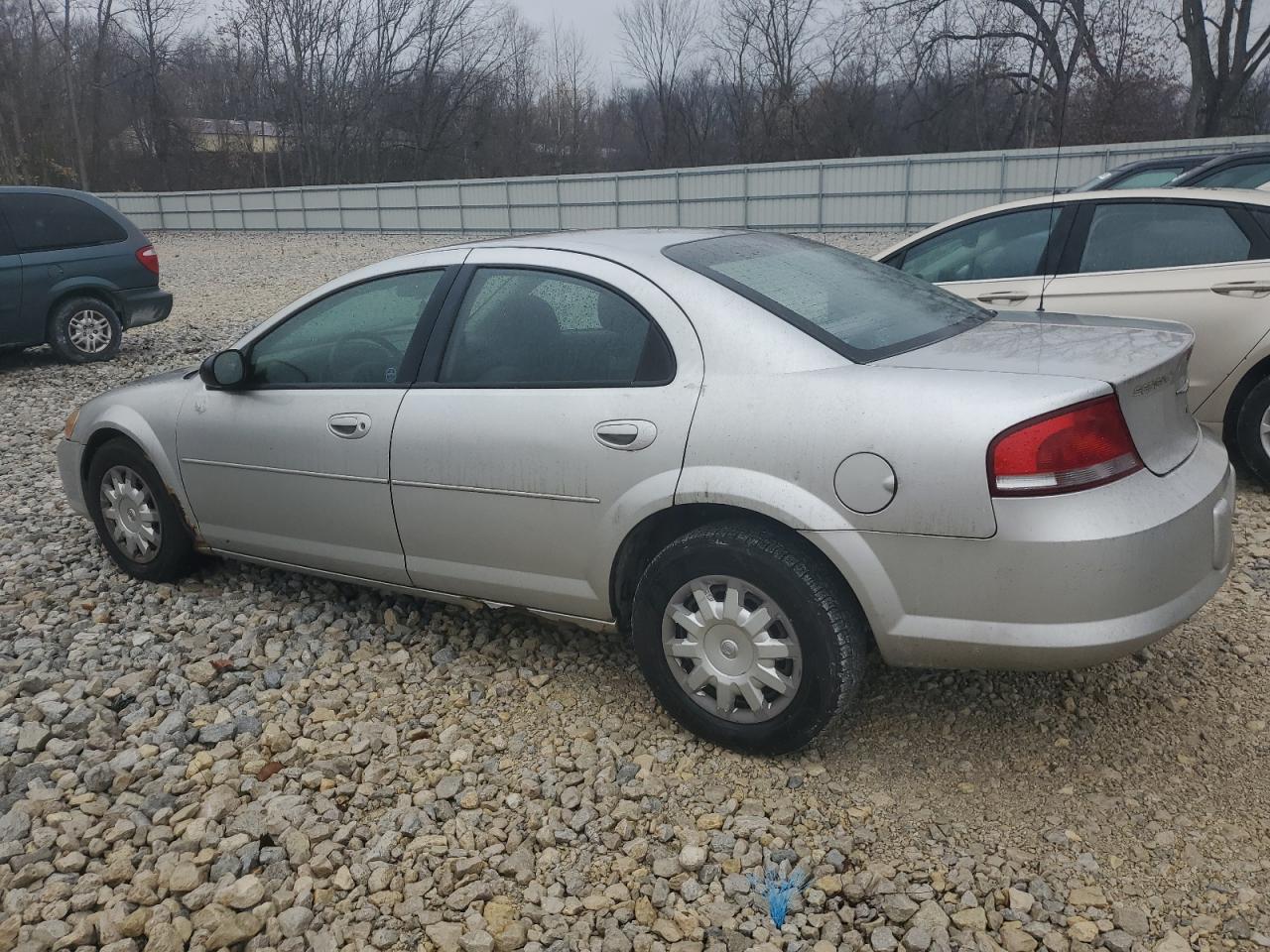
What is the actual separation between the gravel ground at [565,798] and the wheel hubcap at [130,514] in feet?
1.42

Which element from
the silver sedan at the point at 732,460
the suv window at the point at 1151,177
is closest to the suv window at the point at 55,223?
the silver sedan at the point at 732,460

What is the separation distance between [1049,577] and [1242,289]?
342cm

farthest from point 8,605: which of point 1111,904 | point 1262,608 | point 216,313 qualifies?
point 216,313

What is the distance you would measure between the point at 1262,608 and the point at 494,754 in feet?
9.88

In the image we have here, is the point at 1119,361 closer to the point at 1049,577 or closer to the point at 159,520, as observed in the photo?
the point at 1049,577

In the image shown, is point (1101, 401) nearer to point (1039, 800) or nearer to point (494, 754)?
point (1039, 800)

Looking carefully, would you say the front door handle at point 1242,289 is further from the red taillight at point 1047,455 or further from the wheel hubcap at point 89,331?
the wheel hubcap at point 89,331

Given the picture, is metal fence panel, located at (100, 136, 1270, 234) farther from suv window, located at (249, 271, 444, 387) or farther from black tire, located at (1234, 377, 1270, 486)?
suv window, located at (249, 271, 444, 387)

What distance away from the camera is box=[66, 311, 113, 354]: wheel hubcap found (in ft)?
35.2

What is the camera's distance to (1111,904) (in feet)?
8.08

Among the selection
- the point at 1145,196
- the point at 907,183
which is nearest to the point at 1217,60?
the point at 907,183

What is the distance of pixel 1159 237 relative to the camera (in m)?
5.46

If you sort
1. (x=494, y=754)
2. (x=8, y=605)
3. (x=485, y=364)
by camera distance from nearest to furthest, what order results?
1. (x=494, y=754)
2. (x=485, y=364)
3. (x=8, y=605)

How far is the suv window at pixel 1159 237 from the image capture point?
208 inches
